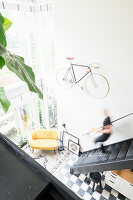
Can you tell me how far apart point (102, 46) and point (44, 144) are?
411cm

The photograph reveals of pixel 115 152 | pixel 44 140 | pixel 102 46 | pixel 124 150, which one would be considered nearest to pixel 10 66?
pixel 102 46

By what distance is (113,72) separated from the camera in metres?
3.22

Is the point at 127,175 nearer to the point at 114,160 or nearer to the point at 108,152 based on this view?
the point at 108,152

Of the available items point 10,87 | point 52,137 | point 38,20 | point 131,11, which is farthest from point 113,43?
point 52,137

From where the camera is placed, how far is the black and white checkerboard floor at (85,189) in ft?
13.1

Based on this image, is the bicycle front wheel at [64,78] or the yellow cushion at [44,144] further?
the yellow cushion at [44,144]

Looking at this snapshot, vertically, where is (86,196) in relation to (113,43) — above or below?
below

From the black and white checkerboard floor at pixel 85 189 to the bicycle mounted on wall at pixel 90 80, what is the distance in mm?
2908

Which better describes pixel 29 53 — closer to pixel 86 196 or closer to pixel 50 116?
pixel 50 116

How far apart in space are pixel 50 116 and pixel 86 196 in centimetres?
347

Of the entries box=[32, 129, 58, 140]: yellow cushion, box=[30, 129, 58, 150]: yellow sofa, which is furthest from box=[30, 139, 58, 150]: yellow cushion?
box=[32, 129, 58, 140]: yellow cushion

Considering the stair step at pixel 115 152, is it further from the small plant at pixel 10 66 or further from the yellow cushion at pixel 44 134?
the small plant at pixel 10 66

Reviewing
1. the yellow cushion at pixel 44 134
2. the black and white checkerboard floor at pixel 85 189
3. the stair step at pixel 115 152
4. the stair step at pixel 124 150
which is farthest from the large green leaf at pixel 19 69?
the yellow cushion at pixel 44 134

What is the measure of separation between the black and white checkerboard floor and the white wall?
5.16 feet
